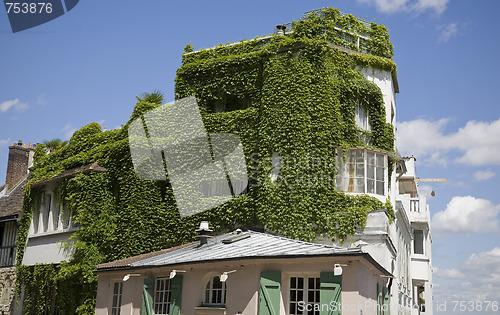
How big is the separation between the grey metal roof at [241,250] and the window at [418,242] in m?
19.0

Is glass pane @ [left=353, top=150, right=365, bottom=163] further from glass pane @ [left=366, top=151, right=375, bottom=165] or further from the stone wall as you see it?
the stone wall

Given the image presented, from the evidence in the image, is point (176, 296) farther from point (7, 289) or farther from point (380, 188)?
point (7, 289)

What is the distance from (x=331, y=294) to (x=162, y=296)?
22.3ft

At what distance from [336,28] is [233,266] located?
1391cm

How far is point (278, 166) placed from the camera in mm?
24688

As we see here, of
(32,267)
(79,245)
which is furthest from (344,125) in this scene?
(32,267)

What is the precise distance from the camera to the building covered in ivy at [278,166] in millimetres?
23906

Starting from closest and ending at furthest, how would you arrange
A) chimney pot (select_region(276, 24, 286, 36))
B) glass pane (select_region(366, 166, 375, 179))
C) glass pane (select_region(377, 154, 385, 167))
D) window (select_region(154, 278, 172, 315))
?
window (select_region(154, 278, 172, 315)), glass pane (select_region(366, 166, 375, 179)), glass pane (select_region(377, 154, 385, 167)), chimney pot (select_region(276, 24, 286, 36))

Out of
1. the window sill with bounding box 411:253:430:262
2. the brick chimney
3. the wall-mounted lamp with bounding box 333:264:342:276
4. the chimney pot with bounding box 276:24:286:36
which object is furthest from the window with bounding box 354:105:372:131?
the brick chimney

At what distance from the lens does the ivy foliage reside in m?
24.1

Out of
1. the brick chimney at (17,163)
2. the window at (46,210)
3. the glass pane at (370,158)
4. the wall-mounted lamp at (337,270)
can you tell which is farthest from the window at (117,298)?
the brick chimney at (17,163)

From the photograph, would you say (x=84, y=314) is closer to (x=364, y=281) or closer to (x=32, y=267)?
(x=32, y=267)

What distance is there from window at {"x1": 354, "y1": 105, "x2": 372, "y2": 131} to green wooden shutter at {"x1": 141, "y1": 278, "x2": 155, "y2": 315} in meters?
Result: 11.7

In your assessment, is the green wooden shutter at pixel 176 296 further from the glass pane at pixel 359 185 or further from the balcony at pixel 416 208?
the balcony at pixel 416 208
